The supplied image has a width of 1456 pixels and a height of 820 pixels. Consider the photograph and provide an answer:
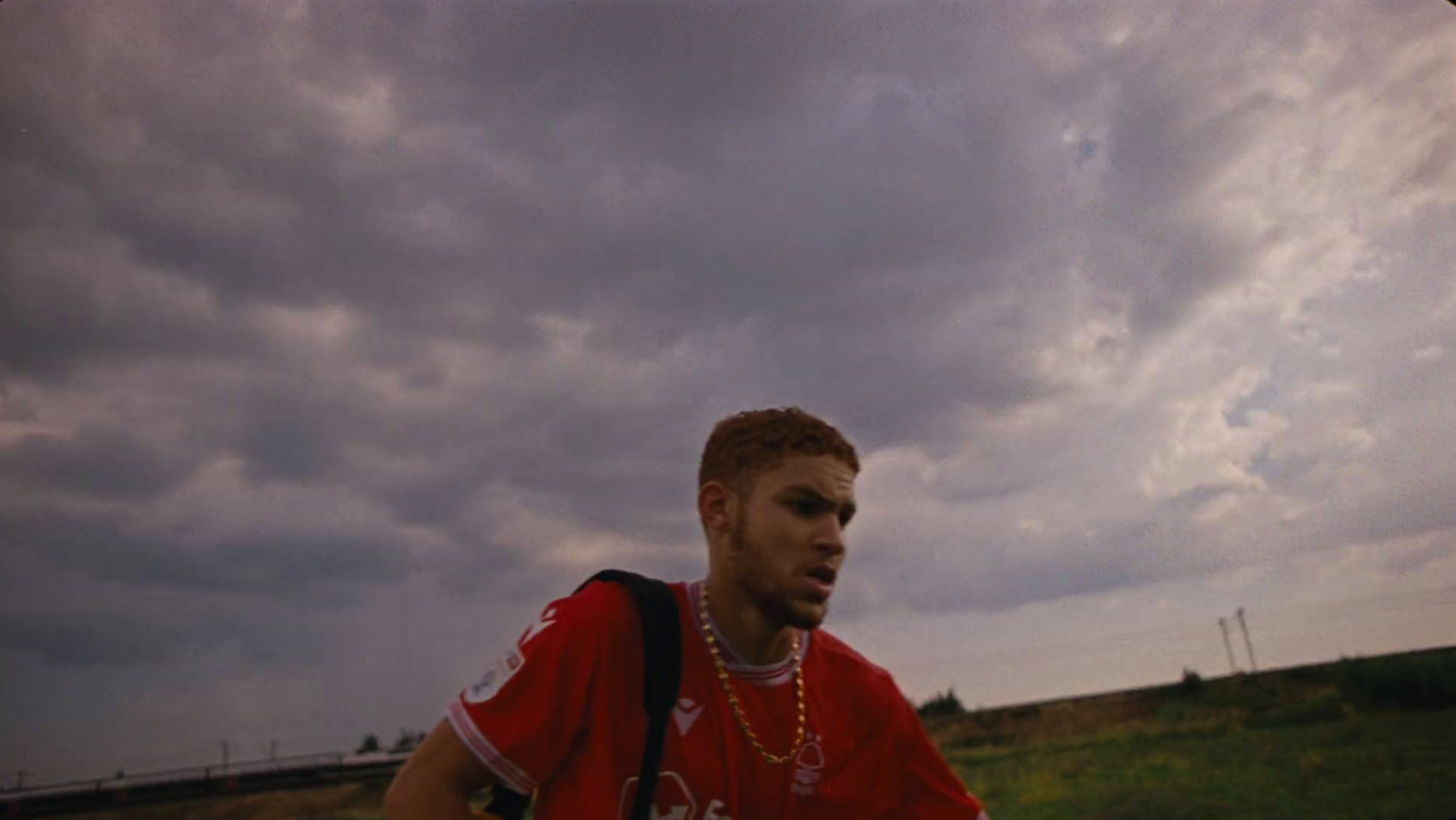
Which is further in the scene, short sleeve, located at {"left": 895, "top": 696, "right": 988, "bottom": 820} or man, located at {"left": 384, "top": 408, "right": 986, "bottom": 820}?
short sleeve, located at {"left": 895, "top": 696, "right": 988, "bottom": 820}

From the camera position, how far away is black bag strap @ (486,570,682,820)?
3162 mm


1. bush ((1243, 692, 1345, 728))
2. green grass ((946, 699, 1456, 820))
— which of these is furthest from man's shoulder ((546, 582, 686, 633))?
bush ((1243, 692, 1345, 728))

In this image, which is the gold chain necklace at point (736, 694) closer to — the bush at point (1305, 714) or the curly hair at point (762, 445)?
the curly hair at point (762, 445)

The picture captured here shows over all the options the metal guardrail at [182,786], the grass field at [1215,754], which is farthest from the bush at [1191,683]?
the metal guardrail at [182,786]

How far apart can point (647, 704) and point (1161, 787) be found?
42.6ft

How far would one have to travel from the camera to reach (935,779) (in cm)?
404

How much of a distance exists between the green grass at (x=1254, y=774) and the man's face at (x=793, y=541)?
10621 millimetres

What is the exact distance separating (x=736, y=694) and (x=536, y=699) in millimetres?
871

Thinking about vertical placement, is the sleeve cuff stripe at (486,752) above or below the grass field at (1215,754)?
above

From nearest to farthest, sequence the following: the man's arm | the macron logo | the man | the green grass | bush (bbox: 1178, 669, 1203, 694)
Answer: the man's arm < the man < the macron logo < the green grass < bush (bbox: 1178, 669, 1203, 694)

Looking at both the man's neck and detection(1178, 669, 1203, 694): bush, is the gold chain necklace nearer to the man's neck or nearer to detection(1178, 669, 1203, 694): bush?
the man's neck

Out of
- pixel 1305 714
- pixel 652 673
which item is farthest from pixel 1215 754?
pixel 652 673

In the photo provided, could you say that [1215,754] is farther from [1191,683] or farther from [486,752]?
[486,752]

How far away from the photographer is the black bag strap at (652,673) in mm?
3162
